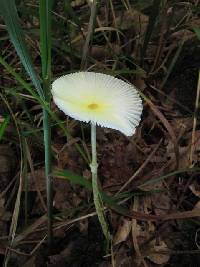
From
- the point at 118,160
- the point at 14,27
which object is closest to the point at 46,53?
the point at 14,27

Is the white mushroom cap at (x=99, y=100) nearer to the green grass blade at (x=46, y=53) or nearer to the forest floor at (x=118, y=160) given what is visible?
the green grass blade at (x=46, y=53)

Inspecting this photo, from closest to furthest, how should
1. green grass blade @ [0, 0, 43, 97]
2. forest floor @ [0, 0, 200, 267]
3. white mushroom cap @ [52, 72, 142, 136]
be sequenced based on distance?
green grass blade @ [0, 0, 43, 97]
white mushroom cap @ [52, 72, 142, 136]
forest floor @ [0, 0, 200, 267]

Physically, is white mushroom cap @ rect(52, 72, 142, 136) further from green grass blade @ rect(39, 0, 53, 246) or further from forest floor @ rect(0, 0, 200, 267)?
forest floor @ rect(0, 0, 200, 267)

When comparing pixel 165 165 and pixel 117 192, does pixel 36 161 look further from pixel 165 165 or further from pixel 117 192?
pixel 165 165

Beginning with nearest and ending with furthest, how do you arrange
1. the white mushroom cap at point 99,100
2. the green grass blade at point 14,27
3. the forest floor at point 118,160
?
the green grass blade at point 14,27 < the white mushroom cap at point 99,100 < the forest floor at point 118,160

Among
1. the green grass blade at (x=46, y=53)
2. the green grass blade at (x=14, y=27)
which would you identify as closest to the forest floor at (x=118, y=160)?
the green grass blade at (x=46, y=53)

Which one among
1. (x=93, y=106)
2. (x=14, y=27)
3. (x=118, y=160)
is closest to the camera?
(x=14, y=27)

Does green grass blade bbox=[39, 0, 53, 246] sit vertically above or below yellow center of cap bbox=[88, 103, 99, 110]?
above

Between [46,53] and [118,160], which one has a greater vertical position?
[46,53]

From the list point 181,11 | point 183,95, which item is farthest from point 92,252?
point 181,11

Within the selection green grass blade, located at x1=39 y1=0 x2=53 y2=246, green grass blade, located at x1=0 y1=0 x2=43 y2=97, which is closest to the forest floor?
green grass blade, located at x1=39 y1=0 x2=53 y2=246

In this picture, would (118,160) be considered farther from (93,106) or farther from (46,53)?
(46,53)
